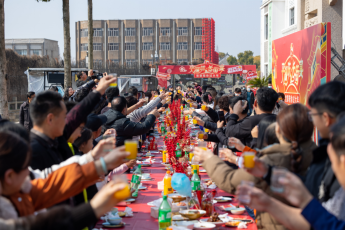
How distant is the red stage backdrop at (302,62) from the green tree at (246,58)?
259ft

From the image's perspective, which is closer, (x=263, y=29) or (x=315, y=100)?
(x=315, y=100)

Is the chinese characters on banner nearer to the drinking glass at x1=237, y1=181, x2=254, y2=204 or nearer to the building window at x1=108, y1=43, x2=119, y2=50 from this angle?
the drinking glass at x1=237, y1=181, x2=254, y2=204

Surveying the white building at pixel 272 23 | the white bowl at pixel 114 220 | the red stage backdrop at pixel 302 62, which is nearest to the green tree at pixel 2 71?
the white bowl at pixel 114 220

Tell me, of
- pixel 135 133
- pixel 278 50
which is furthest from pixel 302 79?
pixel 135 133

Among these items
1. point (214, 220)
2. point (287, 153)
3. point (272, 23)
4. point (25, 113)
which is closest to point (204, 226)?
point (214, 220)

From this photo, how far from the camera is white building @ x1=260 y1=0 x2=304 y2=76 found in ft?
71.9

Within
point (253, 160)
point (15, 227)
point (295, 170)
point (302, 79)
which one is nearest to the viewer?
point (15, 227)

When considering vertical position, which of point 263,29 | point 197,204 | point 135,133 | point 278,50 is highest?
point 263,29

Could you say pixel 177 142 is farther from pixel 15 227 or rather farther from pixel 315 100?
pixel 15 227

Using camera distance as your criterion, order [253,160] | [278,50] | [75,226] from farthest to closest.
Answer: [278,50] < [253,160] < [75,226]

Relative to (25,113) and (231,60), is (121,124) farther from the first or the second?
(231,60)

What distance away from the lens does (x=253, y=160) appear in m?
2.01

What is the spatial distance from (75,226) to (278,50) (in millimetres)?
8499

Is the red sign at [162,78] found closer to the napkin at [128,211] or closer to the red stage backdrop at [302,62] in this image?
the red stage backdrop at [302,62]
